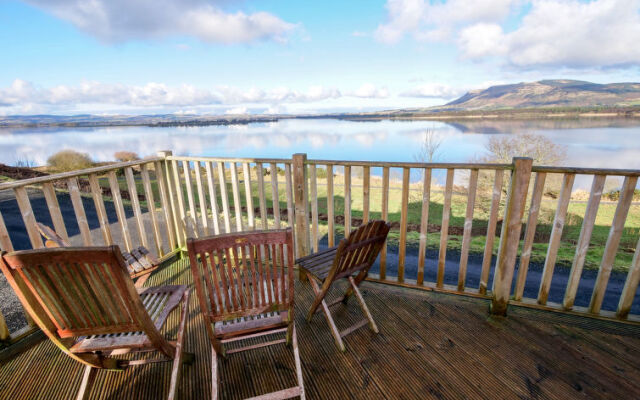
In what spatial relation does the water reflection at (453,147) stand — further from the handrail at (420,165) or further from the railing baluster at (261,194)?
the handrail at (420,165)

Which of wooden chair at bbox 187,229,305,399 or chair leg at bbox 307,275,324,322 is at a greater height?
wooden chair at bbox 187,229,305,399

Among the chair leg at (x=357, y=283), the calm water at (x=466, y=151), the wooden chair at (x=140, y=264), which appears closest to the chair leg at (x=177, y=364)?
the wooden chair at (x=140, y=264)

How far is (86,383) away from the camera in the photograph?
1.60 metres

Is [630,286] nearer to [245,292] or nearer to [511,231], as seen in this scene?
[511,231]

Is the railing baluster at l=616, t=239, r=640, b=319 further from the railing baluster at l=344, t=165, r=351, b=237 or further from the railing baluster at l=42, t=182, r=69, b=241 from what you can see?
the railing baluster at l=42, t=182, r=69, b=241

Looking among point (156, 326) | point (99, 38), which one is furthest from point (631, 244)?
point (99, 38)

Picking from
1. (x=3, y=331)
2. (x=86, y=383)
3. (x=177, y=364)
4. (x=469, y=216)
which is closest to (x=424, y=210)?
(x=469, y=216)

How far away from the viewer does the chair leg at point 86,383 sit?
157 centimetres

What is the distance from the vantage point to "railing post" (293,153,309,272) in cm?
284

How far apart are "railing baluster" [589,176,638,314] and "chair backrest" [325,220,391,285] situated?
66.1 inches

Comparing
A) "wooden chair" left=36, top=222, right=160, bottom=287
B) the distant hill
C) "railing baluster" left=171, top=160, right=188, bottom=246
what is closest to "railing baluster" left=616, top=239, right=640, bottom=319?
"wooden chair" left=36, top=222, right=160, bottom=287

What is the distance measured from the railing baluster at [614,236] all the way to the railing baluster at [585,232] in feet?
0.36

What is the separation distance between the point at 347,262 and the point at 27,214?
2.41m

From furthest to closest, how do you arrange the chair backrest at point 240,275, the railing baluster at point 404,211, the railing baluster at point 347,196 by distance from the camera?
the railing baluster at point 347,196 → the railing baluster at point 404,211 → the chair backrest at point 240,275
